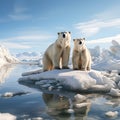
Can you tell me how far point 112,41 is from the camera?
48031 mm

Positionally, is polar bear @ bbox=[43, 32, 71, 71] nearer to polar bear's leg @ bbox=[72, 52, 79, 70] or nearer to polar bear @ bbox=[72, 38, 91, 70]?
polar bear @ bbox=[72, 38, 91, 70]

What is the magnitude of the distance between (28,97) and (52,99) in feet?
2.70

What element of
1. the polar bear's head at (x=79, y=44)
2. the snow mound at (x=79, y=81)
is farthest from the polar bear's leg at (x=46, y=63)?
the polar bear's head at (x=79, y=44)

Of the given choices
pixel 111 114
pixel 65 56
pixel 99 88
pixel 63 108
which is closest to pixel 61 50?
pixel 65 56

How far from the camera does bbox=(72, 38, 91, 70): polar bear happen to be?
9453 mm

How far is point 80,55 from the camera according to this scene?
960cm

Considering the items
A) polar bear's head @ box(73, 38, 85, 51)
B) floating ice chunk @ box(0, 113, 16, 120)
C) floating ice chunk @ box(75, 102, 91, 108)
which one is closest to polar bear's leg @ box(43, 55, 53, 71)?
polar bear's head @ box(73, 38, 85, 51)

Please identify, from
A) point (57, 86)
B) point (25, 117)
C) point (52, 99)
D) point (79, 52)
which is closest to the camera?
point (25, 117)

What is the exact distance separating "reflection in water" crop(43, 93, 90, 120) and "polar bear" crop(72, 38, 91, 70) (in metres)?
2.31

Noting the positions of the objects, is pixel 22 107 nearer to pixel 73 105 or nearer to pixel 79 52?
pixel 73 105

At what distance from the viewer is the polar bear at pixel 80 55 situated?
9.45 metres

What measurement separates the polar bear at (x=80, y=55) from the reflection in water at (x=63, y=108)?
2.31m

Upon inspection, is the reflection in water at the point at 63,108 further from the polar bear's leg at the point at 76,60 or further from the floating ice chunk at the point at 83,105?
the polar bear's leg at the point at 76,60

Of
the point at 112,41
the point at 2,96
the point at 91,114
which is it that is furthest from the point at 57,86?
the point at 112,41
